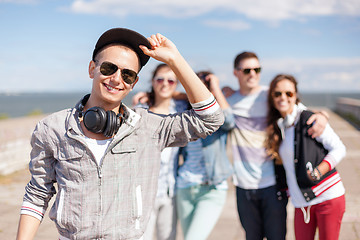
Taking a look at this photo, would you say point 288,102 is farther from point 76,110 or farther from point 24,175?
point 24,175

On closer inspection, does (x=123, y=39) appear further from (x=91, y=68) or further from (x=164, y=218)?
(x=164, y=218)

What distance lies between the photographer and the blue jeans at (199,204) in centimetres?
375

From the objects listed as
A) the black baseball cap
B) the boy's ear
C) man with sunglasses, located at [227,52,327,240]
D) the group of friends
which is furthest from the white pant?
the black baseball cap

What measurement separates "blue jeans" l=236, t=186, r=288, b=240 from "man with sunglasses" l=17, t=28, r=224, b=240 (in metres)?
1.84

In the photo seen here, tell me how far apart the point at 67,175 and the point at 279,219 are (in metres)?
2.38

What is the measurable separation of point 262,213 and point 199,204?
2.08 feet

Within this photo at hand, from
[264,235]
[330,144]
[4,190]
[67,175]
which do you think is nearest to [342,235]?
[264,235]

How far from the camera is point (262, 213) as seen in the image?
3.76 m

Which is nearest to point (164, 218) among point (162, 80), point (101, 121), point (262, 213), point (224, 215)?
point (262, 213)

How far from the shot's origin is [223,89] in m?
4.36

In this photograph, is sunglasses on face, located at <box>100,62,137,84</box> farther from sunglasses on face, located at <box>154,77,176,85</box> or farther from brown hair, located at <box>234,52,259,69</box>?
brown hair, located at <box>234,52,259,69</box>

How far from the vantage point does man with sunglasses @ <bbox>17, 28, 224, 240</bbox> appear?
6.34 ft

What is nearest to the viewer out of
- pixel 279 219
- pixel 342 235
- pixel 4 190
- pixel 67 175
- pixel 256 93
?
pixel 67 175

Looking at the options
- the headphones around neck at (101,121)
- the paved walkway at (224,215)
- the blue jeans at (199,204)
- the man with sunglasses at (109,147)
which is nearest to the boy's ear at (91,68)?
the man with sunglasses at (109,147)
